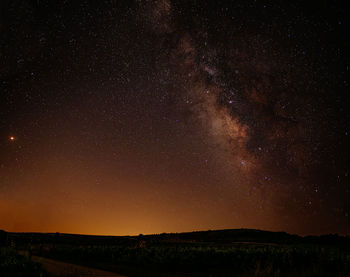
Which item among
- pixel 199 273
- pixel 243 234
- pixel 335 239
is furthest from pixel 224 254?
pixel 243 234

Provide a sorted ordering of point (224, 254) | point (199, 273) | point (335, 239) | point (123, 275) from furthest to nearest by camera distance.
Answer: point (335, 239) < point (224, 254) < point (199, 273) < point (123, 275)

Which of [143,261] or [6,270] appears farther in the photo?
[143,261]

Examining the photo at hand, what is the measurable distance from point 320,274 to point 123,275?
7877 mm

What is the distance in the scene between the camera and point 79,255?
79.5ft

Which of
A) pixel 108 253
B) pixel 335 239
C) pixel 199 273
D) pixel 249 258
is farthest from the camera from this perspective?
pixel 335 239

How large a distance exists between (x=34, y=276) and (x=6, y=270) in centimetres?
164

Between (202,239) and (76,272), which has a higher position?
(76,272)

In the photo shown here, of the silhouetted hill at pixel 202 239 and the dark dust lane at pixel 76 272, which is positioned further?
the silhouetted hill at pixel 202 239

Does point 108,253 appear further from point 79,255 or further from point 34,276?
point 34,276

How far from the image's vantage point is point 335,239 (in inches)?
2295

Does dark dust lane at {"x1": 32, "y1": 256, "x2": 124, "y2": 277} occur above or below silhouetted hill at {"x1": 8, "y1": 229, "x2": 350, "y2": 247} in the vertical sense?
above

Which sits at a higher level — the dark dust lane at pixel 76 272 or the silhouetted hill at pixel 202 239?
the dark dust lane at pixel 76 272

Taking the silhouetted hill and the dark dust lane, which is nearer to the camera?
the dark dust lane

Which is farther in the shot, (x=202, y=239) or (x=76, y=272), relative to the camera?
(x=202, y=239)
